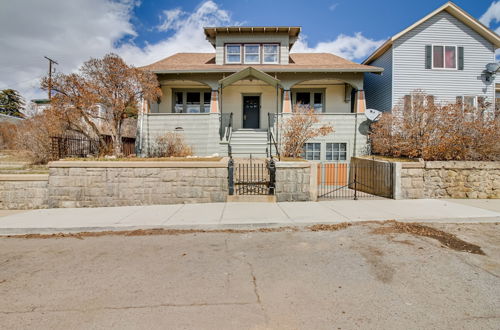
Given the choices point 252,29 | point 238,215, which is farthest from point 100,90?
point 252,29

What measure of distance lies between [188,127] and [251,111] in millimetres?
4670

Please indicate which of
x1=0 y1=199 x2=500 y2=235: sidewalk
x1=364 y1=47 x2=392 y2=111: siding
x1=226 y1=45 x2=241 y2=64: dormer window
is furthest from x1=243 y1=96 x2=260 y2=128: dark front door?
x1=0 y1=199 x2=500 y2=235: sidewalk

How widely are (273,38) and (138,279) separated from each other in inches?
655

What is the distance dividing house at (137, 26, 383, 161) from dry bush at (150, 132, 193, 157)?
60 cm

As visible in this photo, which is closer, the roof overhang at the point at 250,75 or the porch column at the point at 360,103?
the roof overhang at the point at 250,75

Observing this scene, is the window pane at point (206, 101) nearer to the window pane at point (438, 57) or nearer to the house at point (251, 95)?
the house at point (251, 95)

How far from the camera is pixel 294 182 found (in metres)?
8.01

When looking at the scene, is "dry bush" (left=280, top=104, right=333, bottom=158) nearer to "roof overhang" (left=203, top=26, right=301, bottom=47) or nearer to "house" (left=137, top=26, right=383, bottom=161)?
"house" (left=137, top=26, right=383, bottom=161)

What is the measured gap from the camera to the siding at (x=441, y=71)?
1526 centimetres

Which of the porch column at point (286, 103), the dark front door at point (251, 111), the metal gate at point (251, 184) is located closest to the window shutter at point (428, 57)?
the porch column at point (286, 103)

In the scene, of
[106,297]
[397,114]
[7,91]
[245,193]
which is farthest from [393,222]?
[7,91]

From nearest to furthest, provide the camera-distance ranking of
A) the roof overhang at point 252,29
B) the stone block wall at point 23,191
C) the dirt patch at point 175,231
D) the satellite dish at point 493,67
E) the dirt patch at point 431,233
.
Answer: the dirt patch at point 431,233 < the dirt patch at point 175,231 < the stone block wall at point 23,191 < the satellite dish at point 493,67 < the roof overhang at point 252,29

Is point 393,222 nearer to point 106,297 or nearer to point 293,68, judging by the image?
point 106,297

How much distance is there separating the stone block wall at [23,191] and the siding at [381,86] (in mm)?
17241
